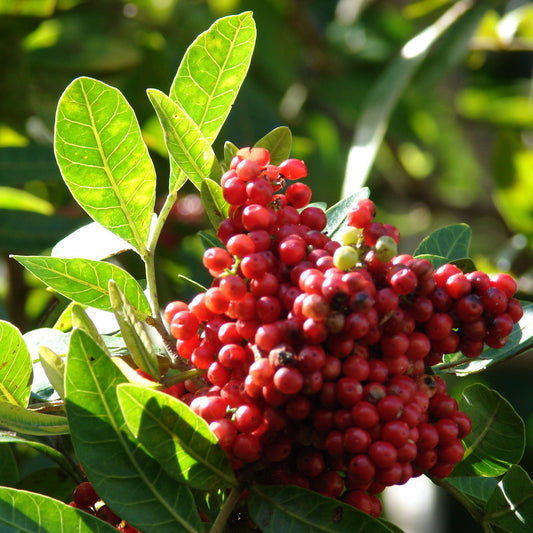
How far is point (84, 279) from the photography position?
3.26 ft

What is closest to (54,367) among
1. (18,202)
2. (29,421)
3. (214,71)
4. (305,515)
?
(29,421)

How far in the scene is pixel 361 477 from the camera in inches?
32.2

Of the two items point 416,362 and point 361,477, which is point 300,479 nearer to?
point 361,477

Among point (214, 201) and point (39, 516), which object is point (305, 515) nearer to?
point (39, 516)

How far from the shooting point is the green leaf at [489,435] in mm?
993

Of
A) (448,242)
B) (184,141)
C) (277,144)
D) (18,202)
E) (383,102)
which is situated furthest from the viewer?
(383,102)

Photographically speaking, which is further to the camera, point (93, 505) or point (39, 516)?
point (93, 505)

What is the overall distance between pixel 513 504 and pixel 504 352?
0.19m

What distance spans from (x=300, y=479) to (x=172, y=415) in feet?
0.54

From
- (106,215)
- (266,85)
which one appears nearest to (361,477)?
(106,215)

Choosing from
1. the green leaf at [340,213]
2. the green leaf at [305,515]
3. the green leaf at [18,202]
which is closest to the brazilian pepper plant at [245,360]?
the green leaf at [305,515]

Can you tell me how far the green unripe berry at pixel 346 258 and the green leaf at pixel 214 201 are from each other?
0.20 m

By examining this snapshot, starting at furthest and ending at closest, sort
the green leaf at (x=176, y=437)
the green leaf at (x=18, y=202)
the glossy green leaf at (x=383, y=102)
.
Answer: the glossy green leaf at (x=383, y=102), the green leaf at (x=18, y=202), the green leaf at (x=176, y=437)

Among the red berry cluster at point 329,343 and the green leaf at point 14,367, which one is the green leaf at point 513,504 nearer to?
the red berry cluster at point 329,343
